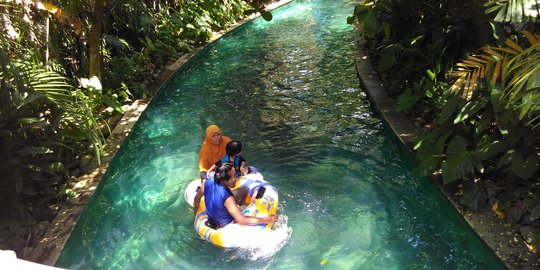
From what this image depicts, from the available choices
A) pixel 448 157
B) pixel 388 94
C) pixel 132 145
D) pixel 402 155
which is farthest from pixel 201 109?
pixel 448 157

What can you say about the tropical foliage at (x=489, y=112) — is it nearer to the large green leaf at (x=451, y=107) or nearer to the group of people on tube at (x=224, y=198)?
the large green leaf at (x=451, y=107)

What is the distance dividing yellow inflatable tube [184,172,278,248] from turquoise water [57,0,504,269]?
14 centimetres

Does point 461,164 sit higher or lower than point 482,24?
lower

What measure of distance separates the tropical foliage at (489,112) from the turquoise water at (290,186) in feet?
1.48

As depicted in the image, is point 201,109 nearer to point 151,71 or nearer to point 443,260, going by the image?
point 151,71

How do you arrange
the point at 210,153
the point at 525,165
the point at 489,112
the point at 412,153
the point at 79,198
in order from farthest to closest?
the point at 412,153, the point at 210,153, the point at 79,198, the point at 489,112, the point at 525,165

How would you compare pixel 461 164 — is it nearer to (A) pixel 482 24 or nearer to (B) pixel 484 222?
(B) pixel 484 222

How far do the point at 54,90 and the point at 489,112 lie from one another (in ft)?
16.7

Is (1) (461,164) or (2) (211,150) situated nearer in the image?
(1) (461,164)

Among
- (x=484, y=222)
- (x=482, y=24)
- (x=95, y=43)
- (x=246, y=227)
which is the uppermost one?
(x=95, y=43)

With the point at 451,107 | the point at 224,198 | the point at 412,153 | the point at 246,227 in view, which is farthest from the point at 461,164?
the point at 224,198

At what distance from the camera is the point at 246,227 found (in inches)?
184

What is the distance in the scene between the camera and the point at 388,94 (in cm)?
807

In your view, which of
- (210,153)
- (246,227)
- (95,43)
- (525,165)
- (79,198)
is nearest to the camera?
(525,165)
